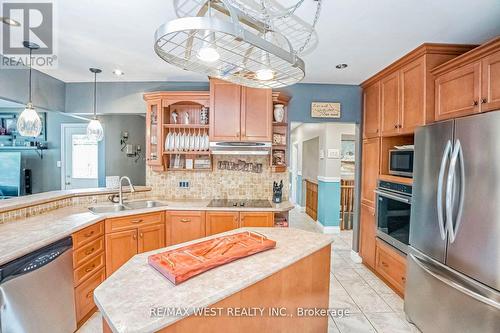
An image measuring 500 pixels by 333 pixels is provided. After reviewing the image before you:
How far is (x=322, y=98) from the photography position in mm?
3709

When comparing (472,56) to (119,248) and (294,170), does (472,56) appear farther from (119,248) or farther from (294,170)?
(294,170)

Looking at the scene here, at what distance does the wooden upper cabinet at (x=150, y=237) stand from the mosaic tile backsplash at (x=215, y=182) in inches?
29.2

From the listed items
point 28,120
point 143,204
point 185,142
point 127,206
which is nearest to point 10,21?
point 28,120

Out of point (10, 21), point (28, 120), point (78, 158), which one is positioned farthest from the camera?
point (78, 158)

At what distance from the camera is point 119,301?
1010 mm

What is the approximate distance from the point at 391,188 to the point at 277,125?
1.64 meters

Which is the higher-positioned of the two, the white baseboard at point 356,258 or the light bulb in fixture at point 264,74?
the light bulb in fixture at point 264,74

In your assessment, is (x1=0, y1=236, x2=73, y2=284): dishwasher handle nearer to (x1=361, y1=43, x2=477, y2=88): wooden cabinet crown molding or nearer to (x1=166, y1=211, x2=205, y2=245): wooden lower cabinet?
(x1=166, y1=211, x2=205, y2=245): wooden lower cabinet

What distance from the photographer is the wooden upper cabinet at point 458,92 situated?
6.51 feet

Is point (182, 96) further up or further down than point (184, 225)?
further up

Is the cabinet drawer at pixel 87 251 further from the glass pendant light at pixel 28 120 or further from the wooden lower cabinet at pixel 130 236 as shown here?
the glass pendant light at pixel 28 120

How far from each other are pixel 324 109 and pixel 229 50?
9.35 ft

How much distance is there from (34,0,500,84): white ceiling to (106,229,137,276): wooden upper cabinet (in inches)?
77.1

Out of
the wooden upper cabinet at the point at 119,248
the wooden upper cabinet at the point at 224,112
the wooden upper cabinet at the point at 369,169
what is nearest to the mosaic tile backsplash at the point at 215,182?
the wooden upper cabinet at the point at 224,112
